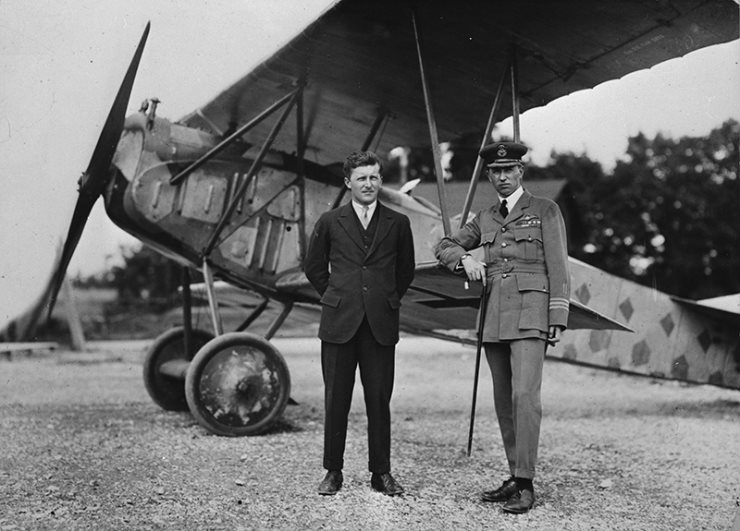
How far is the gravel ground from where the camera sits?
3486mm

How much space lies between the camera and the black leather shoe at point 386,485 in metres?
3.87

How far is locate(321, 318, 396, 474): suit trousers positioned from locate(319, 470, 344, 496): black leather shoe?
35 millimetres

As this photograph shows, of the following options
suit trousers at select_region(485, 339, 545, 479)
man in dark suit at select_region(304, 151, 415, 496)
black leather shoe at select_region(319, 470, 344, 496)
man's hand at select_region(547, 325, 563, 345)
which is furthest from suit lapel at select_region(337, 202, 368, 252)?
black leather shoe at select_region(319, 470, 344, 496)

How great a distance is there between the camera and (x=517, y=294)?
379 centimetres

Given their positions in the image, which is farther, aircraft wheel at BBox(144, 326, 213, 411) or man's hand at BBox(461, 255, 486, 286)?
aircraft wheel at BBox(144, 326, 213, 411)

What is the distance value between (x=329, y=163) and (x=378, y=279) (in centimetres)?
382

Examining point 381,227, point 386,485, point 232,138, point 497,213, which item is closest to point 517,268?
point 497,213

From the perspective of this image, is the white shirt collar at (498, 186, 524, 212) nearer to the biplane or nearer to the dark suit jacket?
the dark suit jacket

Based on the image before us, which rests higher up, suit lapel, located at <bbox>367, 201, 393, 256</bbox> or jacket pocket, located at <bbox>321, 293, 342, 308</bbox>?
suit lapel, located at <bbox>367, 201, 393, 256</bbox>

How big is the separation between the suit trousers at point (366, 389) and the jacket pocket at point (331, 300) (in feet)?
0.57

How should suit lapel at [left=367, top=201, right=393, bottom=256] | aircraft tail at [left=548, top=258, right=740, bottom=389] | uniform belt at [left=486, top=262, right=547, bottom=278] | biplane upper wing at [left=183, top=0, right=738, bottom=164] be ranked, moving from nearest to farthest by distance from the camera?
1. uniform belt at [left=486, top=262, right=547, bottom=278]
2. suit lapel at [left=367, top=201, right=393, bottom=256]
3. biplane upper wing at [left=183, top=0, right=738, bottom=164]
4. aircraft tail at [left=548, top=258, right=740, bottom=389]

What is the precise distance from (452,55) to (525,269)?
85.7 inches

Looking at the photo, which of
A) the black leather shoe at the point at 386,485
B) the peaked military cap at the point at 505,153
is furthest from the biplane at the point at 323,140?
the black leather shoe at the point at 386,485

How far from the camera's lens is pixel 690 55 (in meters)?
4.64
